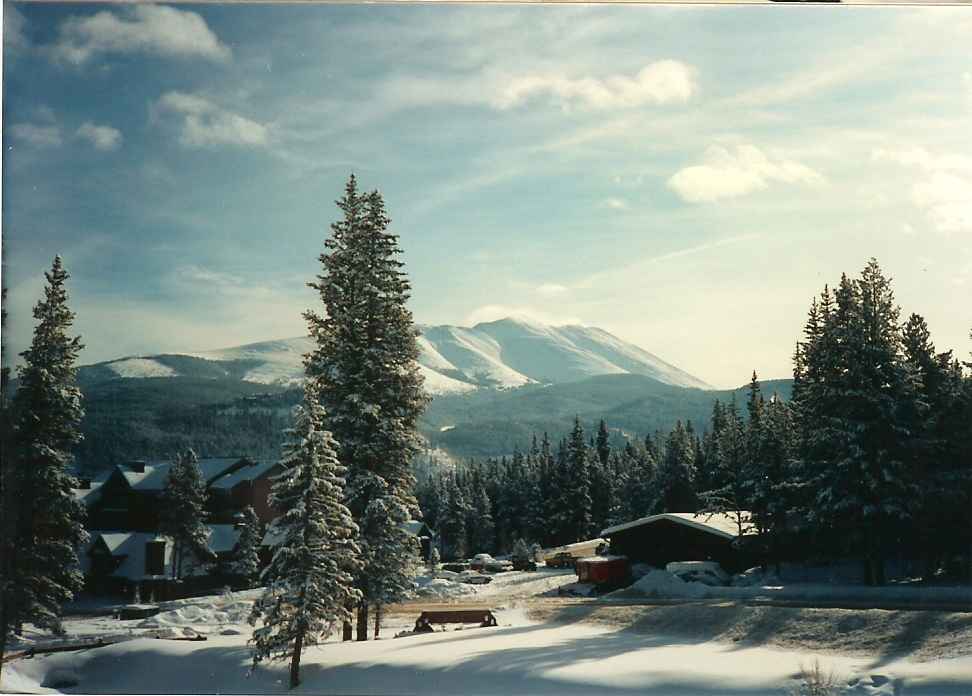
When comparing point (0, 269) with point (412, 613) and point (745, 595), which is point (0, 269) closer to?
point (412, 613)

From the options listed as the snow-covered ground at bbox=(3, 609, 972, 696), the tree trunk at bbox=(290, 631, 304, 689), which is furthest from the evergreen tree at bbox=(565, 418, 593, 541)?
the tree trunk at bbox=(290, 631, 304, 689)

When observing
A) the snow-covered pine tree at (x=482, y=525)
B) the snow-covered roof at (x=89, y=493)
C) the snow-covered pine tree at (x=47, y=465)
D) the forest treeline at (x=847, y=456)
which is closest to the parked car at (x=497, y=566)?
the snow-covered pine tree at (x=482, y=525)

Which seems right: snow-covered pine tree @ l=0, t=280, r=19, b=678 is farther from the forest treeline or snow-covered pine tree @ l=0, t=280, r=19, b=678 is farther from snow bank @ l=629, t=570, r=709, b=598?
snow bank @ l=629, t=570, r=709, b=598

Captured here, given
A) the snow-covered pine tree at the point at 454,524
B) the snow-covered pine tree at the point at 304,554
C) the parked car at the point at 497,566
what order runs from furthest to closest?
the snow-covered pine tree at the point at 454,524
the parked car at the point at 497,566
the snow-covered pine tree at the point at 304,554

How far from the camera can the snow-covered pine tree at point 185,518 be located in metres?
16.1

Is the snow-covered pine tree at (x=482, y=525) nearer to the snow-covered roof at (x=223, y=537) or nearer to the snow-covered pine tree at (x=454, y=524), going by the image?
the snow-covered pine tree at (x=454, y=524)

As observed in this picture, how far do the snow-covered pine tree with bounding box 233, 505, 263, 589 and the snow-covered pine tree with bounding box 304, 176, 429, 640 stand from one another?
2.23m

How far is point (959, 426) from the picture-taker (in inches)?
657

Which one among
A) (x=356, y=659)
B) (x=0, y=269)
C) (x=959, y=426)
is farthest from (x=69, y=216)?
(x=959, y=426)

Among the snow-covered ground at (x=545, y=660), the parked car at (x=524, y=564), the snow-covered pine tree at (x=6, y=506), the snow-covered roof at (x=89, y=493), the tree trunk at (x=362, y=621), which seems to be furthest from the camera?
the parked car at (x=524, y=564)

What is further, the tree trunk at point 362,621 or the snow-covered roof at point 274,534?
the tree trunk at point 362,621

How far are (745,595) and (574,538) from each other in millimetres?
6796

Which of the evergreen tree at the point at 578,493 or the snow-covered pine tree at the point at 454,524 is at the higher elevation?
the evergreen tree at the point at 578,493

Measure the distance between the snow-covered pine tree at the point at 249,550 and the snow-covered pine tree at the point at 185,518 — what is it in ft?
2.33
